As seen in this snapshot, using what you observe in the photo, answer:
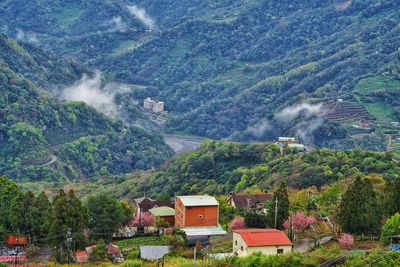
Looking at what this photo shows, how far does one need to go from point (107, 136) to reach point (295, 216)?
85.3 meters

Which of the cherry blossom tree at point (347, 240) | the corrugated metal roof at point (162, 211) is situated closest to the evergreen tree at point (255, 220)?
the cherry blossom tree at point (347, 240)

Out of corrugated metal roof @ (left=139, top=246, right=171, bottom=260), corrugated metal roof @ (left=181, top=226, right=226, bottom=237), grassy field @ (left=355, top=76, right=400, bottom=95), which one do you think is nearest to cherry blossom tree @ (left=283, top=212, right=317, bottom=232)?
corrugated metal roof @ (left=181, top=226, right=226, bottom=237)

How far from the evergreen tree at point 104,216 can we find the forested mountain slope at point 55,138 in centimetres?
6078

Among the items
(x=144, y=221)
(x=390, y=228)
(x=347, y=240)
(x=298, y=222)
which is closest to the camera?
(x=390, y=228)

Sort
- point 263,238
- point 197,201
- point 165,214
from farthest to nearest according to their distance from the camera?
point 165,214 → point 197,201 → point 263,238

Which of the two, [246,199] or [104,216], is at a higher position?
[246,199]

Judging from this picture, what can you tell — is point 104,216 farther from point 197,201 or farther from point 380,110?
point 380,110

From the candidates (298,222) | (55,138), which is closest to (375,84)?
(55,138)

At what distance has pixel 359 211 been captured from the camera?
48031mm

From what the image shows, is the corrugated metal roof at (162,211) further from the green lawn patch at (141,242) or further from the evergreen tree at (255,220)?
the evergreen tree at (255,220)

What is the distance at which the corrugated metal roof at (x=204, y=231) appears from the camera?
51906 millimetres

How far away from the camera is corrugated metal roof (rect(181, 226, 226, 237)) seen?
51.9 meters

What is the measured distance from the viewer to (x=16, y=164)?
11281 cm

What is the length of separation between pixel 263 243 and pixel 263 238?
1.42 ft
